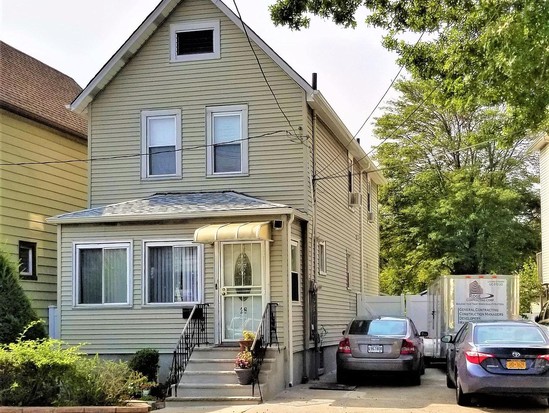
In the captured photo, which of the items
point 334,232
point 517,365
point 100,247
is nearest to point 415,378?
point 517,365

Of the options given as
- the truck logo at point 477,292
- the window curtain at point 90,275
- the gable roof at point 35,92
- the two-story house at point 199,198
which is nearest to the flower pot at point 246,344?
the two-story house at point 199,198

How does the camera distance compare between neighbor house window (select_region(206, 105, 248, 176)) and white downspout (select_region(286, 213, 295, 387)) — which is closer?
white downspout (select_region(286, 213, 295, 387))

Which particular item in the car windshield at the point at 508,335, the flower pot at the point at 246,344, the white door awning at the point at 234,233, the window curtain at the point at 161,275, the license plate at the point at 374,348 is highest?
the white door awning at the point at 234,233

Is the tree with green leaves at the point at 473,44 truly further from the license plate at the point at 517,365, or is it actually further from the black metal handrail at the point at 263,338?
the black metal handrail at the point at 263,338

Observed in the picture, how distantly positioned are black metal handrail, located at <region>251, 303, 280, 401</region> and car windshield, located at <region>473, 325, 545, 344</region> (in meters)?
3.99

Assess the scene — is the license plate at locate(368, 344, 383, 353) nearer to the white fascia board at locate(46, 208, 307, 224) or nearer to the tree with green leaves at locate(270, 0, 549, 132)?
the white fascia board at locate(46, 208, 307, 224)

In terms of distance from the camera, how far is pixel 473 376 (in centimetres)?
1227

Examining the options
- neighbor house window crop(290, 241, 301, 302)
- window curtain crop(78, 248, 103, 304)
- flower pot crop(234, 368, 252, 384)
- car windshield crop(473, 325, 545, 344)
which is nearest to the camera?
car windshield crop(473, 325, 545, 344)

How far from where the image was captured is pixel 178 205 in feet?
54.8

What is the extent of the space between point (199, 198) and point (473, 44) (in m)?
6.83

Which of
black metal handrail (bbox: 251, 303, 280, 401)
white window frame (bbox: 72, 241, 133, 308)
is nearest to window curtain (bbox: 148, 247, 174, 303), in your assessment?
white window frame (bbox: 72, 241, 133, 308)

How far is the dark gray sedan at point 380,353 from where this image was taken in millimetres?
15672

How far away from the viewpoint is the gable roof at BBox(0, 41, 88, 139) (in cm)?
1917

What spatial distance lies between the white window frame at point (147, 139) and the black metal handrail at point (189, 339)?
11.8ft
